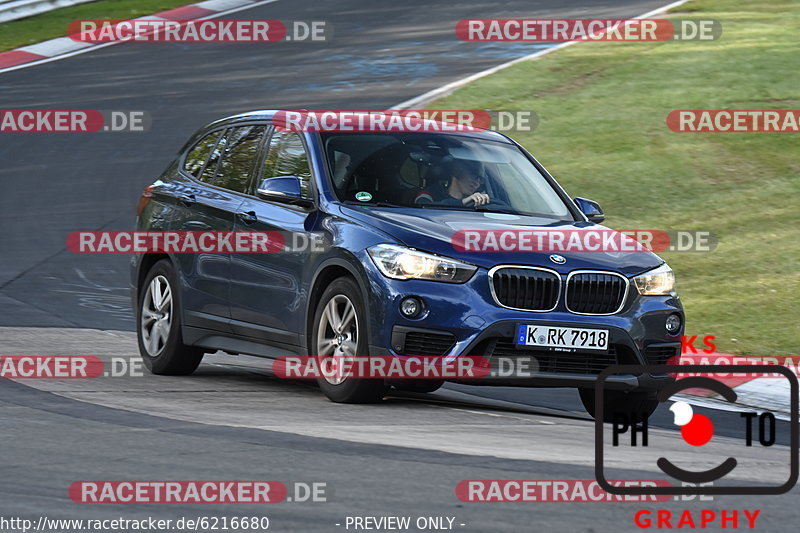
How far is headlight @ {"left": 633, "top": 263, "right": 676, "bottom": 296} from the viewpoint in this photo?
28.1 ft

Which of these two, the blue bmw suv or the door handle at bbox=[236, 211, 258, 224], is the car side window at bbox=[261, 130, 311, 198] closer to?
the blue bmw suv

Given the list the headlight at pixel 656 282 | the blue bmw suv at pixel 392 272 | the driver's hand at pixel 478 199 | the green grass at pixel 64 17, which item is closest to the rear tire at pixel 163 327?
the blue bmw suv at pixel 392 272

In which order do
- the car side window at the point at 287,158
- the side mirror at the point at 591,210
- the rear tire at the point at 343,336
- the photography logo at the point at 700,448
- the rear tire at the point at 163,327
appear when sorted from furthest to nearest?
the rear tire at the point at 163,327
the side mirror at the point at 591,210
the car side window at the point at 287,158
the rear tire at the point at 343,336
the photography logo at the point at 700,448

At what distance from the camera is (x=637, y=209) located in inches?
677

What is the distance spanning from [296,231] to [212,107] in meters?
14.8

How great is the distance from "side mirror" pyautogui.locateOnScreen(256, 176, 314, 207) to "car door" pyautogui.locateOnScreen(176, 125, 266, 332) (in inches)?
26.9

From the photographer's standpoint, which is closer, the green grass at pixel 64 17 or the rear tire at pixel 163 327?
the rear tire at pixel 163 327

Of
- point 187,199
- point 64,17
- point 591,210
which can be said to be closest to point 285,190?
point 187,199

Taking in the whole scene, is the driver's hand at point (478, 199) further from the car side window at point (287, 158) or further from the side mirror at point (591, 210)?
the car side window at point (287, 158)

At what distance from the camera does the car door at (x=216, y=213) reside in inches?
381

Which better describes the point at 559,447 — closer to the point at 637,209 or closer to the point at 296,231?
the point at 296,231

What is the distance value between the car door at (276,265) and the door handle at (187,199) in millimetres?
744

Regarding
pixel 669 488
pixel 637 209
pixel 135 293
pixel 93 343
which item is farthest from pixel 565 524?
pixel 637 209

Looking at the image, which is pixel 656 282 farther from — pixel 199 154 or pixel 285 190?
pixel 199 154
